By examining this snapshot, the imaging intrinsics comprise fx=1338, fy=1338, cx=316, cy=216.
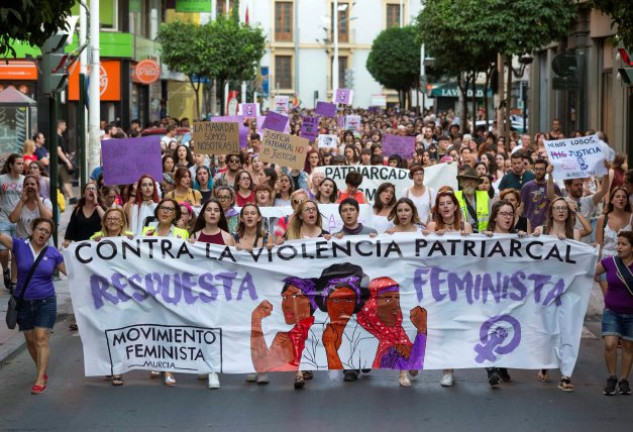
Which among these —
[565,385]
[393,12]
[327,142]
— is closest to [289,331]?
[565,385]

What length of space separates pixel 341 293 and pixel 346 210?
120 centimetres

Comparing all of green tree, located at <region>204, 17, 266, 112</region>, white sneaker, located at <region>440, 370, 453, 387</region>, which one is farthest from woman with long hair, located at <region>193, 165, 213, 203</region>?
green tree, located at <region>204, 17, 266, 112</region>

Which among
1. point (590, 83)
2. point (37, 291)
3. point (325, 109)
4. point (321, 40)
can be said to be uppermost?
point (321, 40)

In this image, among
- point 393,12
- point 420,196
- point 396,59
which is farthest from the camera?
point 393,12

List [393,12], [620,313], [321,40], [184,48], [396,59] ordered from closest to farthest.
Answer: [620,313]
[184,48]
[396,59]
[393,12]
[321,40]

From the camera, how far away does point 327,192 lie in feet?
48.4

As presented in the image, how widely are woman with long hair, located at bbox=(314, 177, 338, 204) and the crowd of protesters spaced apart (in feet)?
0.04

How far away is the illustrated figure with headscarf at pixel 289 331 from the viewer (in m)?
10.2

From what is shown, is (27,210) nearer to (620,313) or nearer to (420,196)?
(420,196)

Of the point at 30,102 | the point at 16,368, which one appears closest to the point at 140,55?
the point at 30,102

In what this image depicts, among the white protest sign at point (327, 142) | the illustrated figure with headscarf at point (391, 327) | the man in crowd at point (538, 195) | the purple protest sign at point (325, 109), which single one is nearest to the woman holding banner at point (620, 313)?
the illustrated figure with headscarf at point (391, 327)

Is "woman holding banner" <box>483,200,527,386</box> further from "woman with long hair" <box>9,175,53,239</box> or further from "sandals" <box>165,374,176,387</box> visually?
"woman with long hair" <box>9,175,53,239</box>

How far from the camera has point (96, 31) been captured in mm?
24547

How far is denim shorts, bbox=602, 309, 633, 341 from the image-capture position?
1000 centimetres
